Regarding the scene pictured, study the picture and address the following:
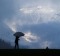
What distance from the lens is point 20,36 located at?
87.4ft
